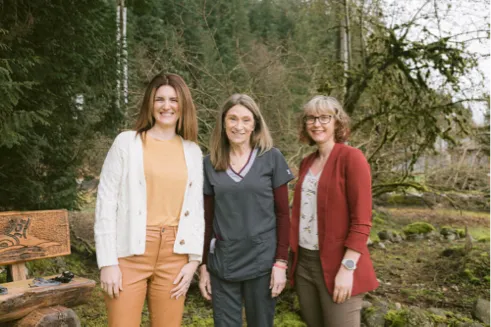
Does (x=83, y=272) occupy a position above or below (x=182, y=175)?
below

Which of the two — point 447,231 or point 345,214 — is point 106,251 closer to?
point 345,214

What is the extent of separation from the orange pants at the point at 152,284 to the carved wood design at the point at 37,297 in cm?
74

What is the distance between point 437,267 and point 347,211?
505 centimetres

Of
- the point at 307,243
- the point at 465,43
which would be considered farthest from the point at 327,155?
the point at 465,43

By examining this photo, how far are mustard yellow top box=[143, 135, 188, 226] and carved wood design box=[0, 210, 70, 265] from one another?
1.16 meters

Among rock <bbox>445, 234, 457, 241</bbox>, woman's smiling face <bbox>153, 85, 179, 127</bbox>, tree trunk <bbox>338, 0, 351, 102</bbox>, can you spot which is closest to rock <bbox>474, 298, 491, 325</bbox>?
tree trunk <bbox>338, 0, 351, 102</bbox>

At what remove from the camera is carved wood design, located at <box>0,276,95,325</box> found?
258cm

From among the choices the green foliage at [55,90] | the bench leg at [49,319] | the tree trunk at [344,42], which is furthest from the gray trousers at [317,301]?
the tree trunk at [344,42]

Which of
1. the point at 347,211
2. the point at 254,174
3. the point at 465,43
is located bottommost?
the point at 347,211

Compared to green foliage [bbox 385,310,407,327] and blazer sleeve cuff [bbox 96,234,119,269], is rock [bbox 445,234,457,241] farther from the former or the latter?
blazer sleeve cuff [bbox 96,234,119,269]

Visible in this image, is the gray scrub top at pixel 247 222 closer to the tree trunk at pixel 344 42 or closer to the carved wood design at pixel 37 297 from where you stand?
the carved wood design at pixel 37 297

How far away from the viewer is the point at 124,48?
18.2 ft

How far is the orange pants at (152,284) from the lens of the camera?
86.6 inches

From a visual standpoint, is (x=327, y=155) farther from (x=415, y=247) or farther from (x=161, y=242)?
(x=415, y=247)
